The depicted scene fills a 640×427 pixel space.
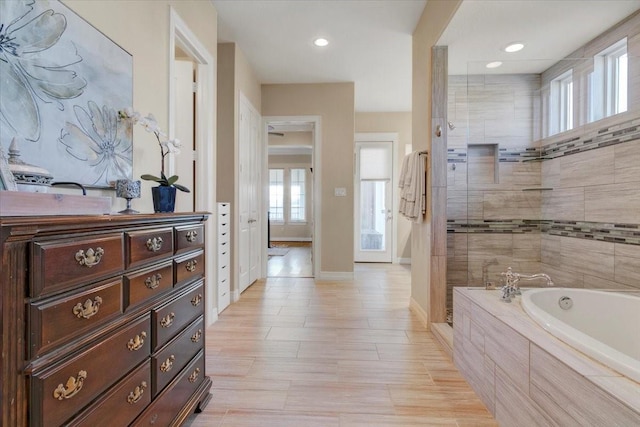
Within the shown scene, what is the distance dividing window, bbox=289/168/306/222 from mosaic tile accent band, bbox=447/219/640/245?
6573 millimetres

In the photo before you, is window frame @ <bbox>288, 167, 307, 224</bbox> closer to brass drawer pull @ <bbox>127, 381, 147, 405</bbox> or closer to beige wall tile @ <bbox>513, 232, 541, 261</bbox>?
beige wall tile @ <bbox>513, 232, 541, 261</bbox>

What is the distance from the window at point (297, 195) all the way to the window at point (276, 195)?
0.99ft

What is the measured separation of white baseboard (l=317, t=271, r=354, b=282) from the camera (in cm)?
447

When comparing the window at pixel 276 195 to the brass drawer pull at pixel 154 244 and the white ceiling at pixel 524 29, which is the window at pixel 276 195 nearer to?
the white ceiling at pixel 524 29

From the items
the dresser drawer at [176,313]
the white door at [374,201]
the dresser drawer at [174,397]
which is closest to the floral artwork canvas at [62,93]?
the dresser drawer at [176,313]

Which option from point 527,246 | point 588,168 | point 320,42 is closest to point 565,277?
point 527,246

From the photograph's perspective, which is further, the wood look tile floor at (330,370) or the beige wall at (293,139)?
the beige wall at (293,139)

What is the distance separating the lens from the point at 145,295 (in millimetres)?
1111

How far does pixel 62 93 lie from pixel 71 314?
0.88 metres

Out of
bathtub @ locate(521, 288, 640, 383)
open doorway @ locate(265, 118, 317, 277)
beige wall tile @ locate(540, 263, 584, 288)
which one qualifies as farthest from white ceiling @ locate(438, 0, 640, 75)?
open doorway @ locate(265, 118, 317, 277)

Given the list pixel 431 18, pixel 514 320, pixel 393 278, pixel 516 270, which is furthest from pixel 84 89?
pixel 393 278

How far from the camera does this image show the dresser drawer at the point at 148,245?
1.03 meters

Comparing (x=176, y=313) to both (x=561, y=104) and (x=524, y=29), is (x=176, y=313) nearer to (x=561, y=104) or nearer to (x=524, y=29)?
(x=524, y=29)

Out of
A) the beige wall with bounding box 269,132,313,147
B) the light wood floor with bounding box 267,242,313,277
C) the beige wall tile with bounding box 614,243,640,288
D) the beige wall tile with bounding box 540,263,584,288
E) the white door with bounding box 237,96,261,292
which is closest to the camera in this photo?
the beige wall tile with bounding box 614,243,640,288
